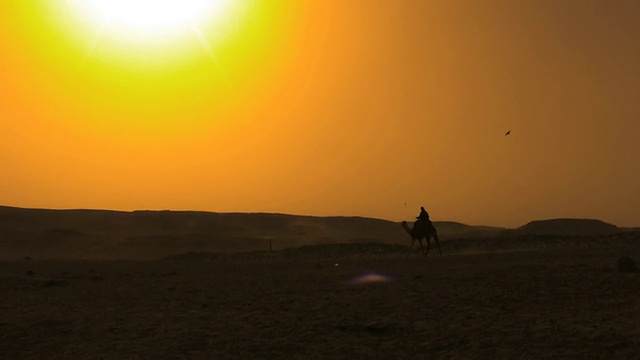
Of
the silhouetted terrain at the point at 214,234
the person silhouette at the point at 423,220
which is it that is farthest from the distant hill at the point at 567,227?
the person silhouette at the point at 423,220

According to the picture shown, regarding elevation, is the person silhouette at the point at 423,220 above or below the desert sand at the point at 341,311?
above

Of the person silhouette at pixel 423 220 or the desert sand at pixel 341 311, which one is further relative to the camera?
the person silhouette at pixel 423 220

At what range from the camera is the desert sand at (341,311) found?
11523 millimetres

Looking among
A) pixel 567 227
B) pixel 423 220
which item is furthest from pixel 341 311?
pixel 567 227

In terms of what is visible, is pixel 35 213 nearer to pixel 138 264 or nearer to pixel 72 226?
pixel 72 226

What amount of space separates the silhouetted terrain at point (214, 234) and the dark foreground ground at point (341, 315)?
17.0 m

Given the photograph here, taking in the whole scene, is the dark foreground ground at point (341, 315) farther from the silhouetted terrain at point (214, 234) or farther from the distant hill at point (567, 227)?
the distant hill at point (567, 227)

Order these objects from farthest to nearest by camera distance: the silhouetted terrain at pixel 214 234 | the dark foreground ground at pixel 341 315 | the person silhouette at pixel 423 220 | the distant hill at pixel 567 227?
1. the distant hill at pixel 567 227
2. the silhouetted terrain at pixel 214 234
3. the person silhouette at pixel 423 220
4. the dark foreground ground at pixel 341 315

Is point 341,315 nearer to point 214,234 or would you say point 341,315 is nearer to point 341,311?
point 341,311

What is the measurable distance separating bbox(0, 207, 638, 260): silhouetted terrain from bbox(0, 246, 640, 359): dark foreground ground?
1697 centimetres

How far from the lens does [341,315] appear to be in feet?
46.6

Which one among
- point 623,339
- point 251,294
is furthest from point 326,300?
point 623,339

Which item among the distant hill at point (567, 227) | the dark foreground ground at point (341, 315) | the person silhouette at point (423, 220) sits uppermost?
the distant hill at point (567, 227)

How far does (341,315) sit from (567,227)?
53744mm
